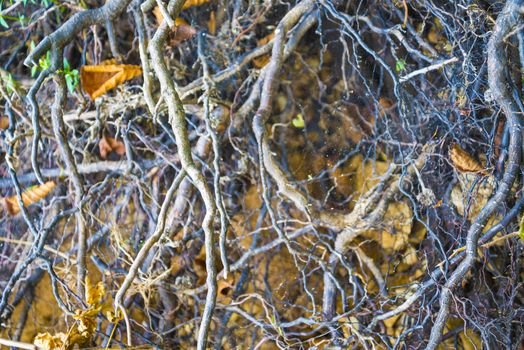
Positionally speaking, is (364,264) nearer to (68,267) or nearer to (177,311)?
(177,311)

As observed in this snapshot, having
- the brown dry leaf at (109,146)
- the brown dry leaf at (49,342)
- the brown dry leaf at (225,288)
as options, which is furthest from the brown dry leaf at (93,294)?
the brown dry leaf at (109,146)

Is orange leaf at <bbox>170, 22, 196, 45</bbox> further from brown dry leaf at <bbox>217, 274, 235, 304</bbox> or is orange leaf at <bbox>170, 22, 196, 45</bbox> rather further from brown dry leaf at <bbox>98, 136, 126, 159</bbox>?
brown dry leaf at <bbox>217, 274, 235, 304</bbox>

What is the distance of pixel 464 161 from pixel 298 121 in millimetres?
580

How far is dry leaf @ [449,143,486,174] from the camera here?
46.4 inches

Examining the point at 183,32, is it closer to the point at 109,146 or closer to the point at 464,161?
the point at 109,146

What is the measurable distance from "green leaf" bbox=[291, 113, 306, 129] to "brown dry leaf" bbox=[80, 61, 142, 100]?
53 centimetres

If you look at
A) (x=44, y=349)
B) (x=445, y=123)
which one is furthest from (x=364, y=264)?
(x=44, y=349)

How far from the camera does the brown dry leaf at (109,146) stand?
1539 millimetres

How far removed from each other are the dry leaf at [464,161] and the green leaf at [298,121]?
53 cm

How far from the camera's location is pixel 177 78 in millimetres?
1494

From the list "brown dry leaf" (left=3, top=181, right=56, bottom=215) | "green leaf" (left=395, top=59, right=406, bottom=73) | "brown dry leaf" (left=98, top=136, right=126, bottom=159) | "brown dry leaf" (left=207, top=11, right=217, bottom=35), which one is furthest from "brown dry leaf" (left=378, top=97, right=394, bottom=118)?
"brown dry leaf" (left=3, top=181, right=56, bottom=215)

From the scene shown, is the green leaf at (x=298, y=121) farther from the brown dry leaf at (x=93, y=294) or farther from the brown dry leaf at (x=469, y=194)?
the brown dry leaf at (x=93, y=294)

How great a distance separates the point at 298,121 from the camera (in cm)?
159

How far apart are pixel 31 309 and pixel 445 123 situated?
4.84 ft
